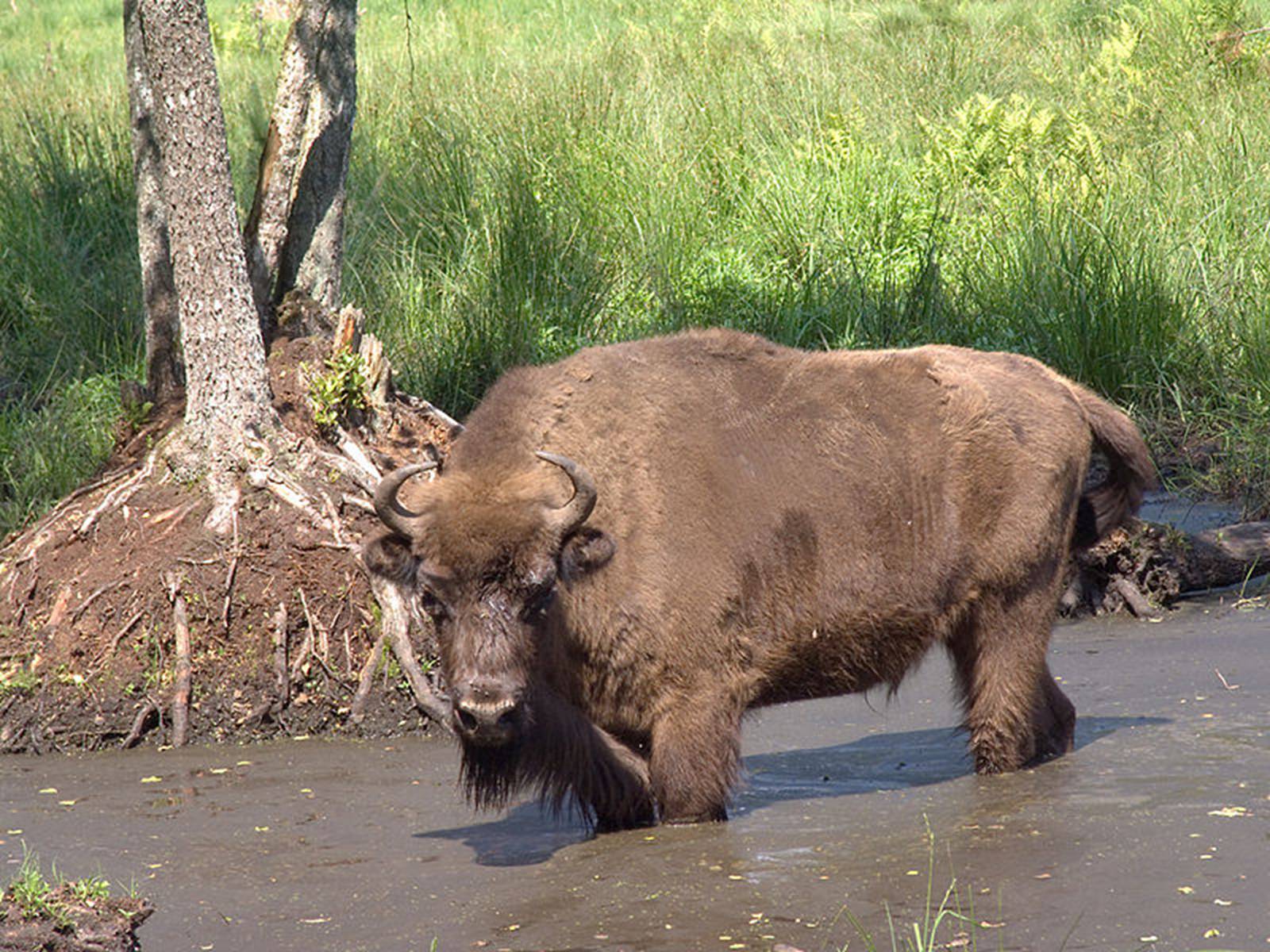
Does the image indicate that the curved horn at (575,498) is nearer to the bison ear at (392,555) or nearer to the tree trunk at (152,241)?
the bison ear at (392,555)

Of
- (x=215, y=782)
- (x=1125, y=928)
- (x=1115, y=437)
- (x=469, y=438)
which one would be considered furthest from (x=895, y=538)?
(x=215, y=782)

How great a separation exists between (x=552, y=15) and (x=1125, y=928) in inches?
743

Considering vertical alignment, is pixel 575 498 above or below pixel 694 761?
above

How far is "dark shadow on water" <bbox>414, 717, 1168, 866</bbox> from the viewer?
6.11m

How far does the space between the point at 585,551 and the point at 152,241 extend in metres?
4.39

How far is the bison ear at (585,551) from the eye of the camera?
18.9 feet

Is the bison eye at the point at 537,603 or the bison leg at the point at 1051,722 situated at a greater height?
the bison eye at the point at 537,603

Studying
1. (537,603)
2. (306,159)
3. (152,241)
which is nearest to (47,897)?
(537,603)

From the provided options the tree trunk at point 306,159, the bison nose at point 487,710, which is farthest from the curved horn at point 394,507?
the tree trunk at point 306,159

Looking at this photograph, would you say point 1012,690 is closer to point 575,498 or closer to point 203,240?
point 575,498

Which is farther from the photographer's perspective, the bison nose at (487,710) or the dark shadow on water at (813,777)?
the dark shadow on water at (813,777)

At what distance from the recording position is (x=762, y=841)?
5.88 metres

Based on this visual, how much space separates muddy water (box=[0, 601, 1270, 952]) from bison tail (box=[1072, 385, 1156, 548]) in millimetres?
858

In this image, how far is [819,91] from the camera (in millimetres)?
15594
